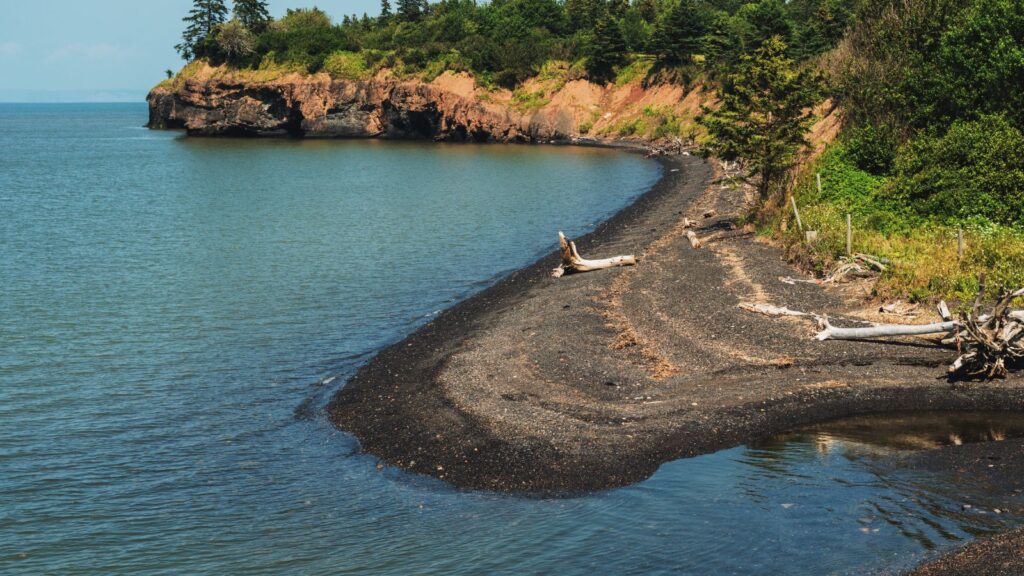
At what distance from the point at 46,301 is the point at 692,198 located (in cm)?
3565

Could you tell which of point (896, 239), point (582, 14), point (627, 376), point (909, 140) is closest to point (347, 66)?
point (582, 14)

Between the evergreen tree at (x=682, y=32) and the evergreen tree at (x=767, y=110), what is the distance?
67.5 metres

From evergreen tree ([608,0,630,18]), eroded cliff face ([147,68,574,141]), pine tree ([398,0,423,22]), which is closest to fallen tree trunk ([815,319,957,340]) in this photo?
eroded cliff face ([147,68,574,141])

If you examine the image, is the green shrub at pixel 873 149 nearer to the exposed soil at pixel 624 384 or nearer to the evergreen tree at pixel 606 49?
the exposed soil at pixel 624 384

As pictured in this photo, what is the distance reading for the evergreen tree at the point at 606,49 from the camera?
10738 cm

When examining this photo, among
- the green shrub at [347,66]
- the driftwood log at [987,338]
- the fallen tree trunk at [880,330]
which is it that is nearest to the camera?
the driftwood log at [987,338]

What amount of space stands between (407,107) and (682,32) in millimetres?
36978

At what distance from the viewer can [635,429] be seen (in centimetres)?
1819

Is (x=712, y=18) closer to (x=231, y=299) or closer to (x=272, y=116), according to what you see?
(x=272, y=116)

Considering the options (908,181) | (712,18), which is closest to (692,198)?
(908,181)

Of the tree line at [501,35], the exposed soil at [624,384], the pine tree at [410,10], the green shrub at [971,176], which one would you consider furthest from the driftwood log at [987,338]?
the pine tree at [410,10]

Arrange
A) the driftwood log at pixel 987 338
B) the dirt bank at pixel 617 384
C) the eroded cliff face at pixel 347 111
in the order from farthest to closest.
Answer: the eroded cliff face at pixel 347 111 → the driftwood log at pixel 987 338 → the dirt bank at pixel 617 384

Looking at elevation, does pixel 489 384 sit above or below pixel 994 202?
below

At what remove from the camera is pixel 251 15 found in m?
138
